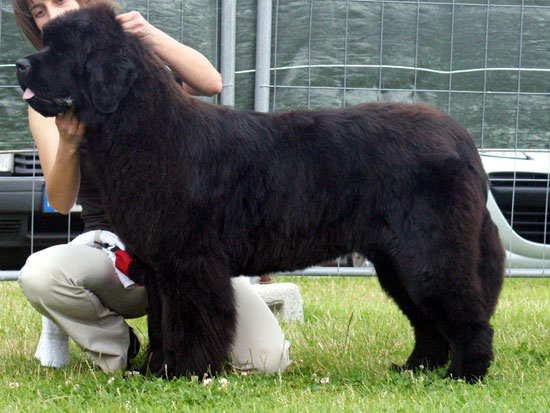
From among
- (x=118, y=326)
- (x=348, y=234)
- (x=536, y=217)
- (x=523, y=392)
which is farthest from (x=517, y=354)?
(x=536, y=217)

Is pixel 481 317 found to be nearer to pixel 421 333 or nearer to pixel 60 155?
pixel 421 333

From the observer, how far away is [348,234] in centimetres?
329

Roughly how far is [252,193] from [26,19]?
4.52ft

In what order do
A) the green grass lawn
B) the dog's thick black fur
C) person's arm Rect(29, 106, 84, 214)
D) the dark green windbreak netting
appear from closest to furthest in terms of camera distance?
the green grass lawn → the dog's thick black fur → person's arm Rect(29, 106, 84, 214) → the dark green windbreak netting

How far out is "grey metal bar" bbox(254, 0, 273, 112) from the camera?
204 inches

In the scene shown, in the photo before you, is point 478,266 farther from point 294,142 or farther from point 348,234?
point 294,142

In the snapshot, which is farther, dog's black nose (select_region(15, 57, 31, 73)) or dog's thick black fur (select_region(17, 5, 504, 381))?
dog's thick black fur (select_region(17, 5, 504, 381))

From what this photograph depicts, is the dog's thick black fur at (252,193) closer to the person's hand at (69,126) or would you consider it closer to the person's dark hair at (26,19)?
the person's hand at (69,126)

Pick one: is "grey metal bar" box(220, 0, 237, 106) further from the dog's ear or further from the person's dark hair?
the dog's ear

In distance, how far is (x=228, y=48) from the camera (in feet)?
16.8

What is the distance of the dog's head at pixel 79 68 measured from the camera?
3.00 metres

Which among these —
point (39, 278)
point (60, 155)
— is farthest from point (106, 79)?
point (39, 278)

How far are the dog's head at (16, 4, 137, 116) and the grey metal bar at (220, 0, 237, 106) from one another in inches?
82.6

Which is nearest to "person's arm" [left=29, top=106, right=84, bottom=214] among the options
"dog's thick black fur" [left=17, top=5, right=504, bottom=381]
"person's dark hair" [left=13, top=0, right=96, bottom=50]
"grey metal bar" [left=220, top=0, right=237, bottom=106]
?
"dog's thick black fur" [left=17, top=5, right=504, bottom=381]
